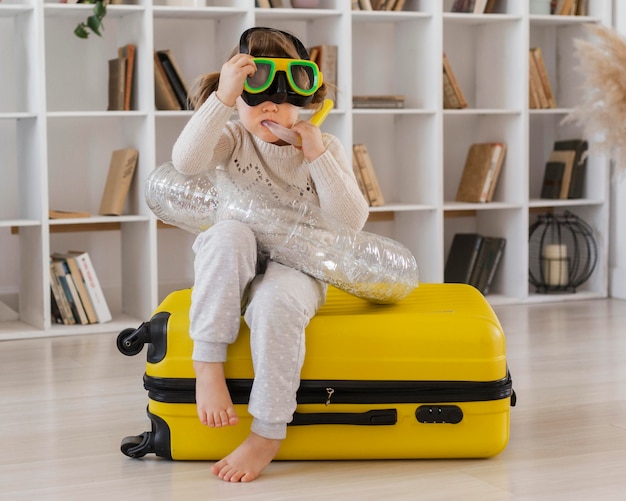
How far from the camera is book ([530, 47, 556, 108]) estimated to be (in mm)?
3846

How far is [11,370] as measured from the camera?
266cm

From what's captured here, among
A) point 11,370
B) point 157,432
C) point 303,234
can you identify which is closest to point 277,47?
point 303,234

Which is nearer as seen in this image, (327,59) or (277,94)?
(277,94)

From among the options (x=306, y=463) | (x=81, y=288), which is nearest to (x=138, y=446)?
(x=306, y=463)

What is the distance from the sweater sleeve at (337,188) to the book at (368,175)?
5.24 feet

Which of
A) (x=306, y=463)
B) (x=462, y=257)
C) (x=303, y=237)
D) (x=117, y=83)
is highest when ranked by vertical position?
(x=117, y=83)

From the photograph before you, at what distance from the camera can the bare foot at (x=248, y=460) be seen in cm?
168

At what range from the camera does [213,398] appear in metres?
1.71

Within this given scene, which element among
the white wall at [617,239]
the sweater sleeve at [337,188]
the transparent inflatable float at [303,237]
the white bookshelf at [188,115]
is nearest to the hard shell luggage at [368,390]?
the transparent inflatable float at [303,237]

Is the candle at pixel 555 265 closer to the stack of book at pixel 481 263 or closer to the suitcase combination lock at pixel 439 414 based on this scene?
the stack of book at pixel 481 263

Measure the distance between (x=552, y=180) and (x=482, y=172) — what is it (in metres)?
0.36

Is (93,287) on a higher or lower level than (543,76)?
lower

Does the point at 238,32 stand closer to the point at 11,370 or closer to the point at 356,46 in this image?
the point at 356,46

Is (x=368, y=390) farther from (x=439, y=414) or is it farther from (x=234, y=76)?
(x=234, y=76)
